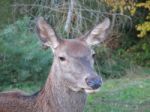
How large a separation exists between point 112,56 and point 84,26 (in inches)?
101

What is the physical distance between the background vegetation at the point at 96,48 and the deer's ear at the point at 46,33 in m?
3.88

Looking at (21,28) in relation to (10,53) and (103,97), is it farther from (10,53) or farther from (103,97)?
(103,97)

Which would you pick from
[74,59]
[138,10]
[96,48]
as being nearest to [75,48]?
[74,59]

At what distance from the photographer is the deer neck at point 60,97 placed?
645 cm

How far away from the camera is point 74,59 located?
642 centimetres

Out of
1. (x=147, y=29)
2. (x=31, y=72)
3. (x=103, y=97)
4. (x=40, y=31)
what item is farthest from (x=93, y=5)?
(x=40, y=31)

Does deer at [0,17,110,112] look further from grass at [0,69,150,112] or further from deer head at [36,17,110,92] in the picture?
grass at [0,69,150,112]

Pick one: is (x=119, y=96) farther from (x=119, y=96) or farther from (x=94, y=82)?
(x=94, y=82)

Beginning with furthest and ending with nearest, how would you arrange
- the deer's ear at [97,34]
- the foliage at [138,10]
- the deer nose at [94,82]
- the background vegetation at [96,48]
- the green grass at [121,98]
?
1. the foliage at [138,10]
2. the background vegetation at [96,48]
3. the green grass at [121,98]
4. the deer's ear at [97,34]
5. the deer nose at [94,82]

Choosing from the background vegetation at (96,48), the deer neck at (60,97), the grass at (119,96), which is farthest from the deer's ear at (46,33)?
the grass at (119,96)

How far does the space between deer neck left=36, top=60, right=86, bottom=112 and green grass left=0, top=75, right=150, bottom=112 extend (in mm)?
4111

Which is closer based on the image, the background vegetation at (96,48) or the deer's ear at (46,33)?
the deer's ear at (46,33)

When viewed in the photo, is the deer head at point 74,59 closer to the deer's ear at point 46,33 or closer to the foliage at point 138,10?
the deer's ear at point 46,33

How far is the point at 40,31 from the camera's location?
6867 mm
